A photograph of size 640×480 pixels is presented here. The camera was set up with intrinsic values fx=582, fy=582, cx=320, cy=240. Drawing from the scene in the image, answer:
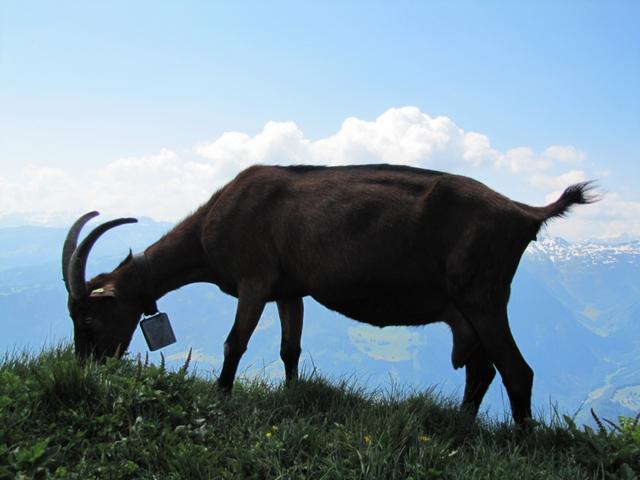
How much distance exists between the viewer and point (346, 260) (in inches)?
225

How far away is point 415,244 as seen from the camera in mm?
5547

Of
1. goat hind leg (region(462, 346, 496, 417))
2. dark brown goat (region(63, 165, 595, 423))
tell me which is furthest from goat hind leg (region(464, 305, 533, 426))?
goat hind leg (region(462, 346, 496, 417))

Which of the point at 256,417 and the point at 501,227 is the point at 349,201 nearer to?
the point at 501,227

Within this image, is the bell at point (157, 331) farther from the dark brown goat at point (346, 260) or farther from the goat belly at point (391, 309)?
the goat belly at point (391, 309)

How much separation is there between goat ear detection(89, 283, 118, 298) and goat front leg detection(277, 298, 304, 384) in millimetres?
1835

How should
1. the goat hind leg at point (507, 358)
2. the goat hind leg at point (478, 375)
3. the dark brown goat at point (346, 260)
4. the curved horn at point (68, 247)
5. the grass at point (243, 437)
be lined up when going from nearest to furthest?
the grass at point (243, 437)
the goat hind leg at point (507, 358)
the dark brown goat at point (346, 260)
the goat hind leg at point (478, 375)
the curved horn at point (68, 247)

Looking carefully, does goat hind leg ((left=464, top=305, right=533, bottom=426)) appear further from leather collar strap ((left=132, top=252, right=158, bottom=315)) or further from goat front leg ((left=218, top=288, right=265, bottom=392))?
leather collar strap ((left=132, top=252, right=158, bottom=315))

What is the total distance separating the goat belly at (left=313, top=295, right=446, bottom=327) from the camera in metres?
5.79

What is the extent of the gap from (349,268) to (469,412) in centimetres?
174

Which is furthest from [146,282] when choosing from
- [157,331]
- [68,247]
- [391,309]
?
[391,309]

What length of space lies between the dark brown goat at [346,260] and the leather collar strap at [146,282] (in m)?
0.01

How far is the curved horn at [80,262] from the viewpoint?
609cm

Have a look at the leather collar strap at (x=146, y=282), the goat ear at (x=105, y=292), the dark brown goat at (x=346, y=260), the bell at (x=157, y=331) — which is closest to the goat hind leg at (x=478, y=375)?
the dark brown goat at (x=346, y=260)

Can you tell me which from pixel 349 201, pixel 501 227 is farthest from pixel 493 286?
pixel 349 201
